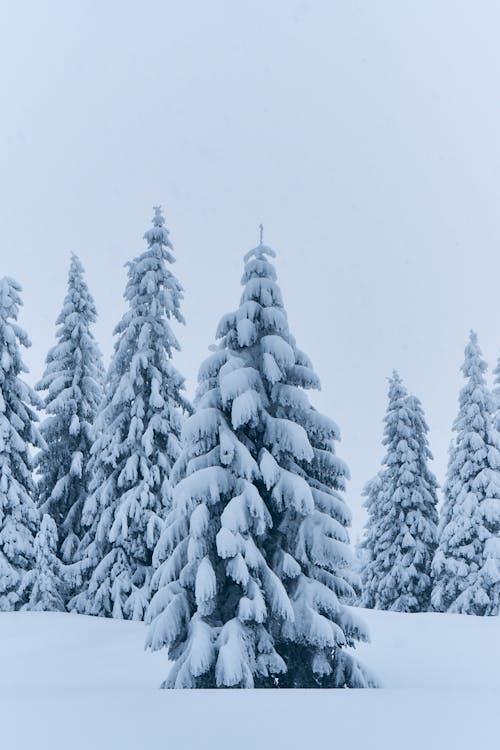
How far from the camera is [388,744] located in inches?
255

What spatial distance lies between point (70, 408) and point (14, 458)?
273cm

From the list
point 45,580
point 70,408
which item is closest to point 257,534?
point 45,580

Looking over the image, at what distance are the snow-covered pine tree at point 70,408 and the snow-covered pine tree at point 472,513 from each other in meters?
14.0

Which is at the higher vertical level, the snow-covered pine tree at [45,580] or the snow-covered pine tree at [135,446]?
the snow-covered pine tree at [135,446]

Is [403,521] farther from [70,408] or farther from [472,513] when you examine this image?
[70,408]

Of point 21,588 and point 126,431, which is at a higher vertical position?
point 126,431

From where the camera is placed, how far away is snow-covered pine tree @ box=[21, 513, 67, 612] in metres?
21.0

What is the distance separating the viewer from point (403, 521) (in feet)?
98.1

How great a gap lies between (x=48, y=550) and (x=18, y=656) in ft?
21.7

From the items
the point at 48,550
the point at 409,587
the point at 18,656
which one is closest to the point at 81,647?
A: the point at 18,656

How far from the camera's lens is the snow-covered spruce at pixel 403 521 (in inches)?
1148

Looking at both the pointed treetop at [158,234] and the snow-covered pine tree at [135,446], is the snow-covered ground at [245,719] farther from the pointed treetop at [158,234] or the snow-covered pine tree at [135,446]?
the pointed treetop at [158,234]

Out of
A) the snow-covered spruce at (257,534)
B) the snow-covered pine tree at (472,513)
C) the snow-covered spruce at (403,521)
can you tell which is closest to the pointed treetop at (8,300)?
the snow-covered spruce at (257,534)

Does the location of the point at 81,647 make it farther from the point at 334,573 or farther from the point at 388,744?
the point at 388,744
